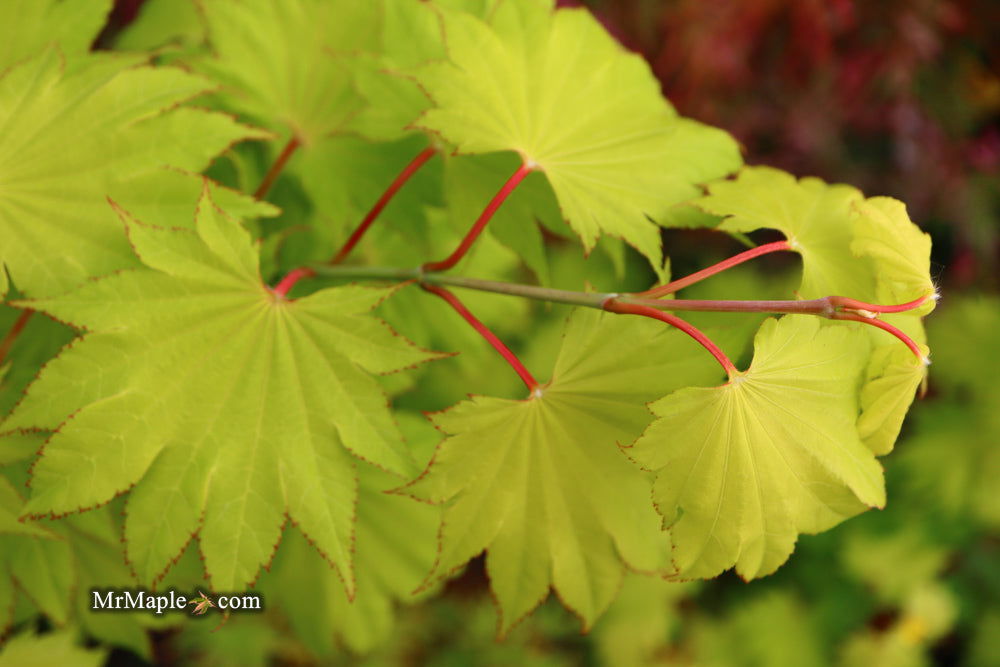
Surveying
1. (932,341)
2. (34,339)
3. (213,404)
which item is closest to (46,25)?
(34,339)

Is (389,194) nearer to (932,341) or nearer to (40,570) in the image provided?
(40,570)

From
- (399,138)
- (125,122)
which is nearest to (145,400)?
(125,122)

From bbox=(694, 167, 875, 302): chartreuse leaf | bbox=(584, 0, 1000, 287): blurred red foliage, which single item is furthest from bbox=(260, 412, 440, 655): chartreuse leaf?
bbox=(584, 0, 1000, 287): blurred red foliage

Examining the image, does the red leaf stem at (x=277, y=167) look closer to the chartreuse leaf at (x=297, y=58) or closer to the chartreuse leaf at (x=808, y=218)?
the chartreuse leaf at (x=297, y=58)

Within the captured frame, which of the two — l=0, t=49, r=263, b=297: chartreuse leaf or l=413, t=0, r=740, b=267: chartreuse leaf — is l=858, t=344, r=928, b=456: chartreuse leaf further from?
l=0, t=49, r=263, b=297: chartreuse leaf

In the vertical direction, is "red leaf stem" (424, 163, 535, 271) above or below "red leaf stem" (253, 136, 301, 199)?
below

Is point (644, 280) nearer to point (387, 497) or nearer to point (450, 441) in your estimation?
point (387, 497)
